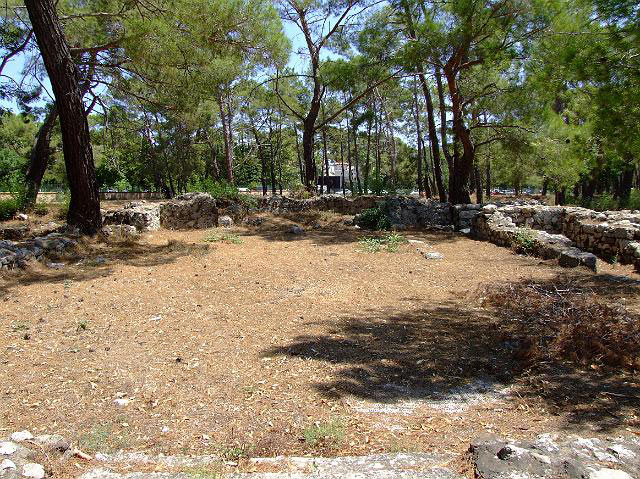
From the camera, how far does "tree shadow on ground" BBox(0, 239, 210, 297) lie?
252 inches

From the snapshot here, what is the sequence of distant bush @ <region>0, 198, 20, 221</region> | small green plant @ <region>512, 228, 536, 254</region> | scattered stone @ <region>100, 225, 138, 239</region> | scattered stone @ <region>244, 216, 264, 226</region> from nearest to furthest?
small green plant @ <region>512, 228, 536, 254</region> → scattered stone @ <region>100, 225, 138, 239</region> → distant bush @ <region>0, 198, 20, 221</region> → scattered stone @ <region>244, 216, 264, 226</region>

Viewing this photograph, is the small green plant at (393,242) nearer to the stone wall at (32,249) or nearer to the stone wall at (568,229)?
the stone wall at (568,229)

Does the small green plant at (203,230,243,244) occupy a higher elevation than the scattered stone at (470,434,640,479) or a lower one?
higher

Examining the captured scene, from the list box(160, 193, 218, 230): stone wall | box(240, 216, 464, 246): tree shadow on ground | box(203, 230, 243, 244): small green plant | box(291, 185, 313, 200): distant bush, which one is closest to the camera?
box(203, 230, 243, 244): small green plant

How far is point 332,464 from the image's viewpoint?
2.15 metres

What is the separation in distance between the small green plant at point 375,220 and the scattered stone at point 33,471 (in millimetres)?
11112

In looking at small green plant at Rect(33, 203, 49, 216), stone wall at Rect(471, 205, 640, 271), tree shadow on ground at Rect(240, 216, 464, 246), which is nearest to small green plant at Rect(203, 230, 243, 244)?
tree shadow on ground at Rect(240, 216, 464, 246)

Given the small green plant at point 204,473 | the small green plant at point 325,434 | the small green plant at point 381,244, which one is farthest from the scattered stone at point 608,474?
the small green plant at point 381,244

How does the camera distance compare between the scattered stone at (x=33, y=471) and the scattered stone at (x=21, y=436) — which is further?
the scattered stone at (x=21, y=436)

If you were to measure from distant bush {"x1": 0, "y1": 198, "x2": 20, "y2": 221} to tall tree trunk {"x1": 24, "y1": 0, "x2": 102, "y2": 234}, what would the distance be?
298cm

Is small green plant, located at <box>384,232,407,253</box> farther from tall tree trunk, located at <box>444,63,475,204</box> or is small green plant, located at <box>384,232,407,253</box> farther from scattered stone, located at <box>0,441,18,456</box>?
scattered stone, located at <box>0,441,18,456</box>

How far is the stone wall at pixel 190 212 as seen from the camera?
12328 millimetres

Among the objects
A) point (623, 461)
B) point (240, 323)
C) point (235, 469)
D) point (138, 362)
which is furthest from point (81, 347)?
point (623, 461)

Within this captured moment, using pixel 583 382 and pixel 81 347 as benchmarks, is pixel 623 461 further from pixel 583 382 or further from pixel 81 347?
pixel 81 347
